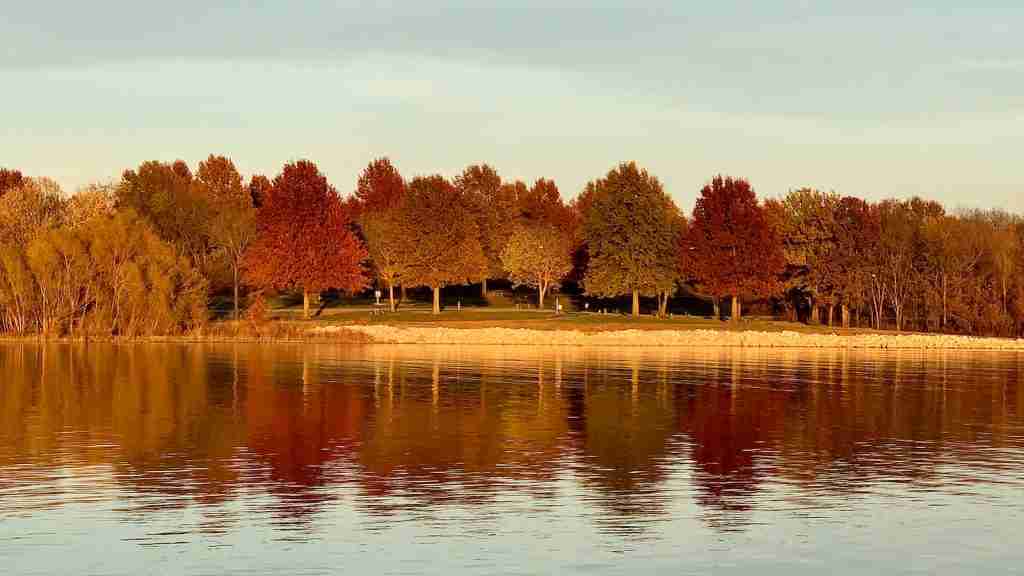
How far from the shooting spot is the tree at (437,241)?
133125 millimetres

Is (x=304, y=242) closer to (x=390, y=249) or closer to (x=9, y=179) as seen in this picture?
(x=390, y=249)

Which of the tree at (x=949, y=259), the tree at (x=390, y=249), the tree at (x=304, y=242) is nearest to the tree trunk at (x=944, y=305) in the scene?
the tree at (x=949, y=259)

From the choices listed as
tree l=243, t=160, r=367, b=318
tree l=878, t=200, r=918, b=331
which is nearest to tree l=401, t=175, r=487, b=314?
tree l=243, t=160, r=367, b=318

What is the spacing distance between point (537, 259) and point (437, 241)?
1673cm

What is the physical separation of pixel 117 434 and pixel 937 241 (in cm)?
10837

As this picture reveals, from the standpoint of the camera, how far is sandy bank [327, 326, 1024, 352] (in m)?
106

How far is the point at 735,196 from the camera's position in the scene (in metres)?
134

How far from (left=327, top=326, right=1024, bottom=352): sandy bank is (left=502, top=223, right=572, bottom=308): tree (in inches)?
1449

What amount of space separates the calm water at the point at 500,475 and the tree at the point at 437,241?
67351mm

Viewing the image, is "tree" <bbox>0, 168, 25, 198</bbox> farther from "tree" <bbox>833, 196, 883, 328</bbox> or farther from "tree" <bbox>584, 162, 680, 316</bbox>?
"tree" <bbox>833, 196, 883, 328</bbox>

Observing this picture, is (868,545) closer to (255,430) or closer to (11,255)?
(255,430)

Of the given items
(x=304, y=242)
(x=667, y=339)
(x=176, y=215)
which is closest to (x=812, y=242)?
(x=667, y=339)

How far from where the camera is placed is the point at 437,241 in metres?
134

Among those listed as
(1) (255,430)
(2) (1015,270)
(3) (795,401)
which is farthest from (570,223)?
(1) (255,430)
